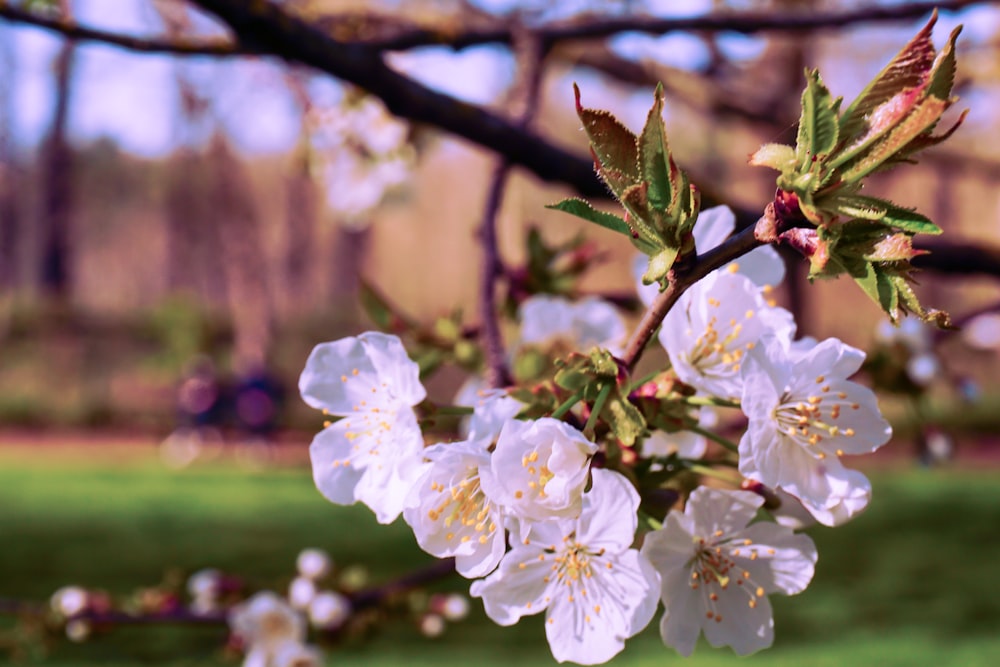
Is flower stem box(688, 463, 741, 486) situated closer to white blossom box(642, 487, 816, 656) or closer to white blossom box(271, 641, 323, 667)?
white blossom box(642, 487, 816, 656)

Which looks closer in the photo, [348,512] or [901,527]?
[901,527]

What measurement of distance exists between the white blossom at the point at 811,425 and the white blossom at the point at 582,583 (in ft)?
0.36

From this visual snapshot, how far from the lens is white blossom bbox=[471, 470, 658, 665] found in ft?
2.23

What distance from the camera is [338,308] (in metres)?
16.6

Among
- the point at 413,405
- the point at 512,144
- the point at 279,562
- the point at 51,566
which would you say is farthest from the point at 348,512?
the point at 413,405

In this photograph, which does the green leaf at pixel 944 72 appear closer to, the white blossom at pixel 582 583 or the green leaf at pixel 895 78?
the green leaf at pixel 895 78

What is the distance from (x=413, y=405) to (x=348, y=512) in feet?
22.7

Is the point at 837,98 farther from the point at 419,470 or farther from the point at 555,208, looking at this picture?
the point at 419,470

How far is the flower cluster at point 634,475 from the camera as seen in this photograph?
64 centimetres

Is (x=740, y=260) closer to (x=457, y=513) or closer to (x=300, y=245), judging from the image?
(x=457, y=513)

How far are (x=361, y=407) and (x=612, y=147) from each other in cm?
36

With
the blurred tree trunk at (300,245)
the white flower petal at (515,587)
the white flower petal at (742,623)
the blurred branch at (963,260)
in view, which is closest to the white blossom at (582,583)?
the white flower petal at (515,587)

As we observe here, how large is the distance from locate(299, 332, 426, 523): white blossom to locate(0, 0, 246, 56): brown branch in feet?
2.39

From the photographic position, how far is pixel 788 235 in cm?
56
